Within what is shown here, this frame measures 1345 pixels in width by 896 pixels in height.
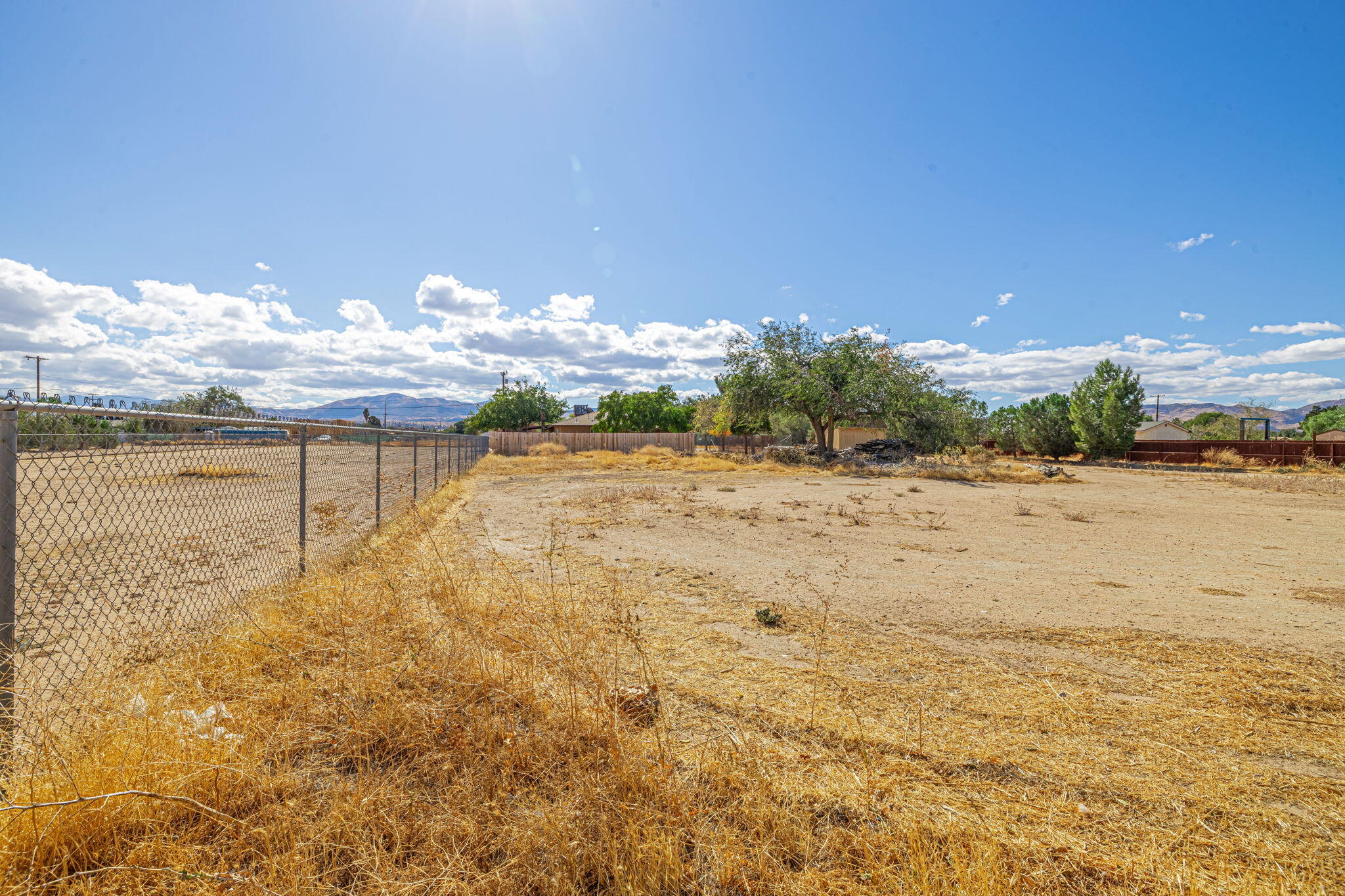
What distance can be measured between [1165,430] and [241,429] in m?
86.6

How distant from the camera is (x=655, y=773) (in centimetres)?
240

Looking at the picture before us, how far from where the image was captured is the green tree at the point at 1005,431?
4653 centimetres

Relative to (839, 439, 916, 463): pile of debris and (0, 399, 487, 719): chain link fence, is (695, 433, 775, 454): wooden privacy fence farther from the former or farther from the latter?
(0, 399, 487, 719): chain link fence

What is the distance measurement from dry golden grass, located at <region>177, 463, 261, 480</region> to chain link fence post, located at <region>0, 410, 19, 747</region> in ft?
4.84

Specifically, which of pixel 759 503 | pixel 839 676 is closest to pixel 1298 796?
pixel 839 676

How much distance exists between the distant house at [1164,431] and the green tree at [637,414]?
52561mm

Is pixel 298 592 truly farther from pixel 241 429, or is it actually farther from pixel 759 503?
pixel 759 503

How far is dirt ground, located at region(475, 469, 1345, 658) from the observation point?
5234 millimetres

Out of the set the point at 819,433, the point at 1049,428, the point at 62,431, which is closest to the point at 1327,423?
the point at 1049,428

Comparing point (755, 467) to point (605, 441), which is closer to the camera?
point (755, 467)

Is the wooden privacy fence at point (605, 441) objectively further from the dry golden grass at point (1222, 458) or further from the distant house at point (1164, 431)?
the distant house at point (1164, 431)

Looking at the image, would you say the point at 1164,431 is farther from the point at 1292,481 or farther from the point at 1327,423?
the point at 1292,481

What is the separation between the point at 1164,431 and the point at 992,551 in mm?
78333

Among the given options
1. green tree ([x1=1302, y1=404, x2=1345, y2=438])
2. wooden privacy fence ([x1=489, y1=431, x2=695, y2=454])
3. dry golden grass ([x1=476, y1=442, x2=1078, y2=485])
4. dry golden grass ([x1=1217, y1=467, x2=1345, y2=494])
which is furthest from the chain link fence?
green tree ([x1=1302, y1=404, x2=1345, y2=438])
